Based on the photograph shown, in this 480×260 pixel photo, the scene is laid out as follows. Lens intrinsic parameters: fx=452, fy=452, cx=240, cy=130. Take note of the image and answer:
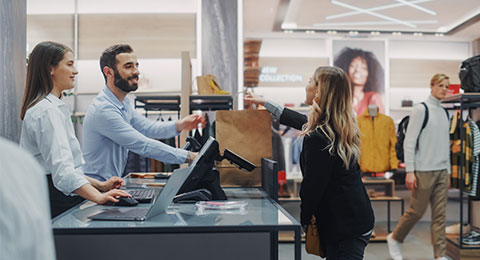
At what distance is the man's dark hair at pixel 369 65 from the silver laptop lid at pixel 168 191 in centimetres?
688

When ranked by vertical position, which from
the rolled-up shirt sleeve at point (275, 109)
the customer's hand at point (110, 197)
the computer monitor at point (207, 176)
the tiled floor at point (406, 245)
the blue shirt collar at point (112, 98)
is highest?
the blue shirt collar at point (112, 98)

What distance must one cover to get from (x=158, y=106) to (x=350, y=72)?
4.59m

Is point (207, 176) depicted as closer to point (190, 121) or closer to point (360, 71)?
point (190, 121)

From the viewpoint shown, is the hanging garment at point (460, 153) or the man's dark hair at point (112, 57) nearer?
the man's dark hair at point (112, 57)

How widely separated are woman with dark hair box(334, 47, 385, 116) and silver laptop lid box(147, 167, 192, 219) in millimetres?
6875

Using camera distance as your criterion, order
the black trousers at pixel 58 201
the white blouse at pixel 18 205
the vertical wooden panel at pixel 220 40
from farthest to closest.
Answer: the vertical wooden panel at pixel 220 40 → the black trousers at pixel 58 201 → the white blouse at pixel 18 205

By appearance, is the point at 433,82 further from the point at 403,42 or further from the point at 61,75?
the point at 403,42

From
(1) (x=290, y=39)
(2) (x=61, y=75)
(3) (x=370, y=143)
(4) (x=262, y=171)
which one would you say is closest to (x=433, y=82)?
(3) (x=370, y=143)

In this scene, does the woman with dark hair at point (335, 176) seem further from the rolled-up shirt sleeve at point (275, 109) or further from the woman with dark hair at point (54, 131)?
the woman with dark hair at point (54, 131)

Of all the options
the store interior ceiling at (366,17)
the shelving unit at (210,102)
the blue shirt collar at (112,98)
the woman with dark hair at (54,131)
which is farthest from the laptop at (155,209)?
the store interior ceiling at (366,17)

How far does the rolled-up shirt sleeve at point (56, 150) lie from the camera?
1.74m

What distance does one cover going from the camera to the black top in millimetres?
1979

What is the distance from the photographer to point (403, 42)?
27.6 ft

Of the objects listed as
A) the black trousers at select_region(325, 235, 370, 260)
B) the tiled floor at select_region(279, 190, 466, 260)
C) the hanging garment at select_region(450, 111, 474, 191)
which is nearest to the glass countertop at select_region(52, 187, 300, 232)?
the black trousers at select_region(325, 235, 370, 260)
